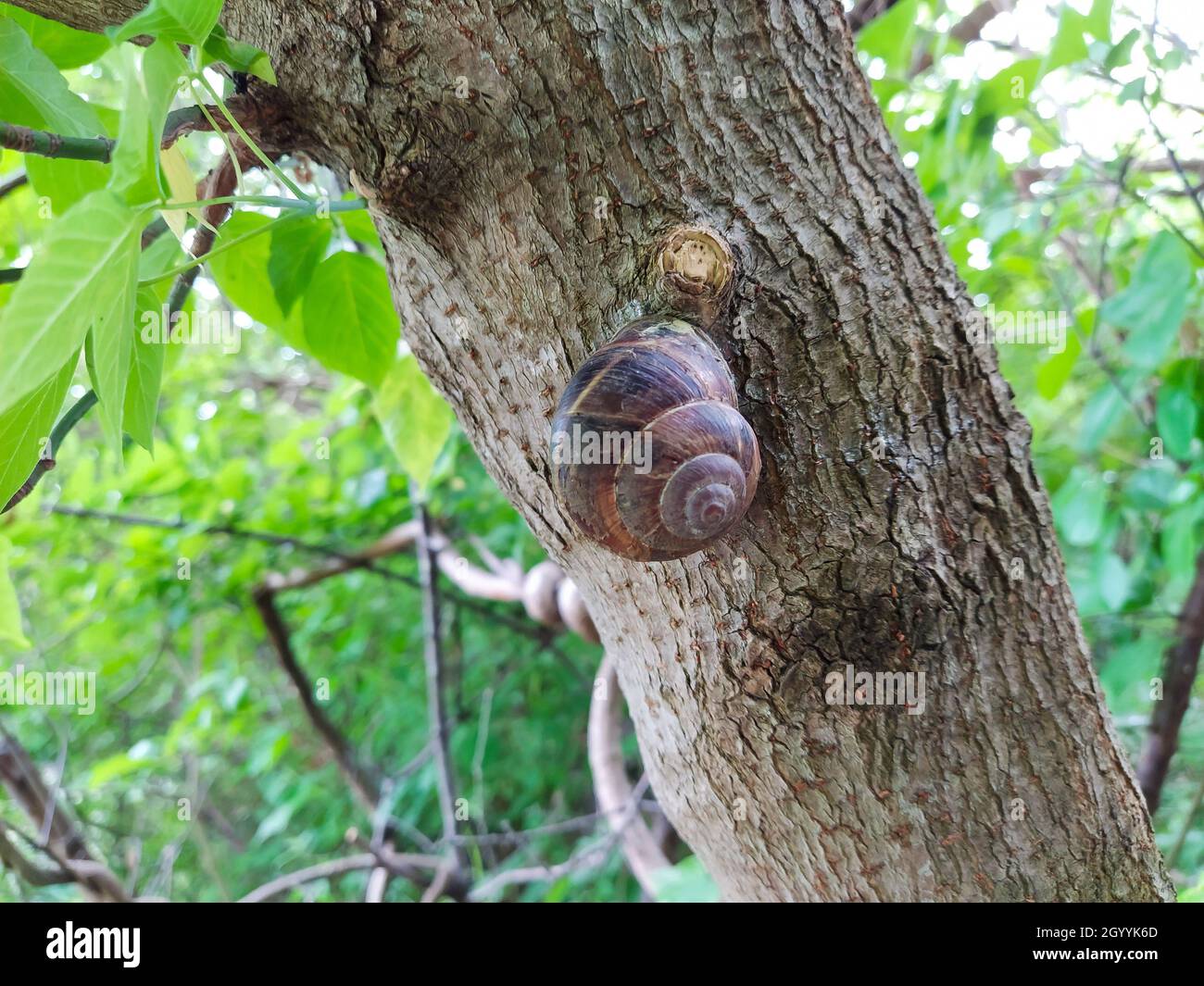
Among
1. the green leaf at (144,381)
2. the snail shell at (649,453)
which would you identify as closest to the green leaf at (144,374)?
the green leaf at (144,381)

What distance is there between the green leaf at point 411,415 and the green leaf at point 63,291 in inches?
19.6

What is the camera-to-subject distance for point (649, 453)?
1.31 feet

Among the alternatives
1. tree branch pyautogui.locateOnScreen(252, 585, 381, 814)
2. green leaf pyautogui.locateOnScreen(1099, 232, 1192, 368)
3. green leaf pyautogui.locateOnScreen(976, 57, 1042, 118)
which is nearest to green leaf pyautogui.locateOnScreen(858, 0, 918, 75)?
green leaf pyautogui.locateOnScreen(976, 57, 1042, 118)

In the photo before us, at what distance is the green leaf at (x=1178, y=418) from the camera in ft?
4.05

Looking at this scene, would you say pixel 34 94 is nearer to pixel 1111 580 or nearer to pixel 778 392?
pixel 778 392

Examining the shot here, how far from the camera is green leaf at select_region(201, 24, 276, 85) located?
0.42m

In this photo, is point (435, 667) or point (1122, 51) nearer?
point (1122, 51)

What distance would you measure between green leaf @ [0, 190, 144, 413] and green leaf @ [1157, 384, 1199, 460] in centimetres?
137

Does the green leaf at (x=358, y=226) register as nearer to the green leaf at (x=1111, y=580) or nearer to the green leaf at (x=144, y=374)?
the green leaf at (x=144, y=374)

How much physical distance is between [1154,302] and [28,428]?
4.01 feet

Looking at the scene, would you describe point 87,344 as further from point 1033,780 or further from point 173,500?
point 173,500

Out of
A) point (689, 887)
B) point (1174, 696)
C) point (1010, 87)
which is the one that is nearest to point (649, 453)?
point (689, 887)

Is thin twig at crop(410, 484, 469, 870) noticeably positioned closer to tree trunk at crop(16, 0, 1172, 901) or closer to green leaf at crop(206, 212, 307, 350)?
green leaf at crop(206, 212, 307, 350)
